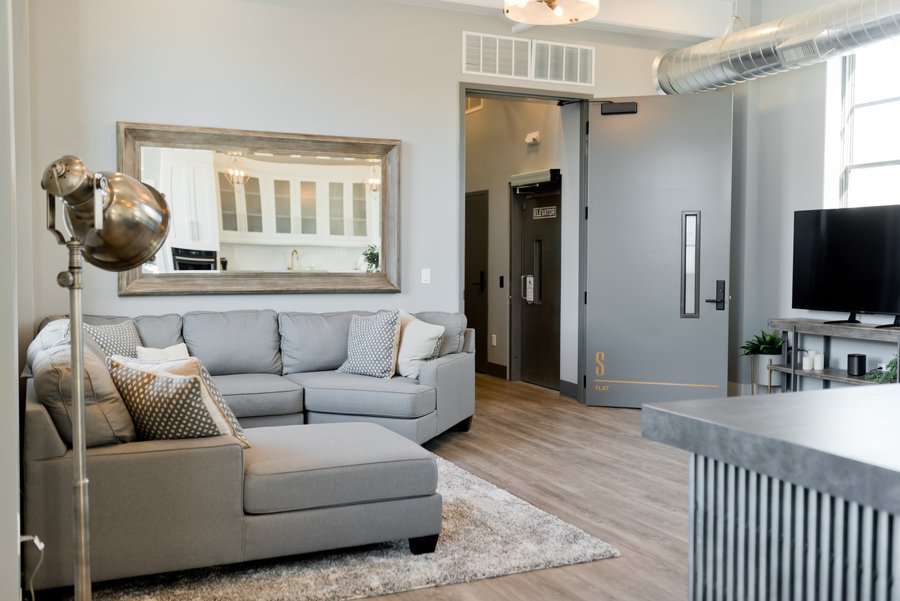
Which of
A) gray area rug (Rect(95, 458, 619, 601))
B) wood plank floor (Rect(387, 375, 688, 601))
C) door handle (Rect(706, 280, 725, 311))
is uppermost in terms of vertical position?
door handle (Rect(706, 280, 725, 311))

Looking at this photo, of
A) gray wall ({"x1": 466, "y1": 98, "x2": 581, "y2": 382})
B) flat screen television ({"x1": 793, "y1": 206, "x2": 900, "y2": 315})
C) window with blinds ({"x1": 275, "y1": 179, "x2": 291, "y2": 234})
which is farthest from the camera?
gray wall ({"x1": 466, "y1": 98, "x2": 581, "y2": 382})

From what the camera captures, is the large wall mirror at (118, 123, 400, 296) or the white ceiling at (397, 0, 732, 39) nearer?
the large wall mirror at (118, 123, 400, 296)

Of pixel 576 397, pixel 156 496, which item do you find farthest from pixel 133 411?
pixel 576 397

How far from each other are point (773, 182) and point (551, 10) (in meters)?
3.44

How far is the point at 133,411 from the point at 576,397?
490cm

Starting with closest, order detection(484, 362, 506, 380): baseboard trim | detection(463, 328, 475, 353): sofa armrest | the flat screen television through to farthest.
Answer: the flat screen television
detection(463, 328, 475, 353): sofa armrest
detection(484, 362, 506, 380): baseboard trim

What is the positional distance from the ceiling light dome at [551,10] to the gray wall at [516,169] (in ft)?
8.12

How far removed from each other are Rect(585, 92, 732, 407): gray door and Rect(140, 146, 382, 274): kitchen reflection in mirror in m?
2.06

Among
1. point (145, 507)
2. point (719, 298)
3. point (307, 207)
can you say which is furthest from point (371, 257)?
point (145, 507)

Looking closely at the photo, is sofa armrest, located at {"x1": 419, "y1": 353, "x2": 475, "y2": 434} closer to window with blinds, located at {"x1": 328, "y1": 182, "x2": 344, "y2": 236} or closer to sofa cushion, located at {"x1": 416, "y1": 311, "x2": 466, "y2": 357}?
sofa cushion, located at {"x1": 416, "y1": 311, "x2": 466, "y2": 357}

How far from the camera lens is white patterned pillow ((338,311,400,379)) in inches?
216

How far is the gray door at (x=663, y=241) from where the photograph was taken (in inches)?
272

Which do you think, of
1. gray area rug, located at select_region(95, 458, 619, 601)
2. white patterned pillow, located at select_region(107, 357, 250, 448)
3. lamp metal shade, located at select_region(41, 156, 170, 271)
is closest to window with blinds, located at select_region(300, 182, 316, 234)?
gray area rug, located at select_region(95, 458, 619, 601)

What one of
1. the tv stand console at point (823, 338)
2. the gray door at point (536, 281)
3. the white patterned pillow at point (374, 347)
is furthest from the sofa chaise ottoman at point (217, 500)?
the gray door at point (536, 281)
